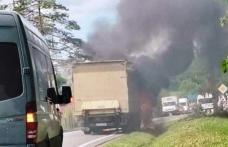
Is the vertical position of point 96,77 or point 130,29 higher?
point 130,29

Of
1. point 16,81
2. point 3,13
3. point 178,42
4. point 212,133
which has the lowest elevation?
point 212,133

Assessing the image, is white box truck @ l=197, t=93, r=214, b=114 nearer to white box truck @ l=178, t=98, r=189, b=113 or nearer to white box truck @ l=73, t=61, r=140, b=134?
white box truck @ l=73, t=61, r=140, b=134

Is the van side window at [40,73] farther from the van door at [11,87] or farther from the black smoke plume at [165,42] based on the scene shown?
the black smoke plume at [165,42]

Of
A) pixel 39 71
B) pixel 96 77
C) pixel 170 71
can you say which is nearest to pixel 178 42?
pixel 170 71

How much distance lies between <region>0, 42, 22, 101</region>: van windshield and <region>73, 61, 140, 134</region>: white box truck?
23992mm

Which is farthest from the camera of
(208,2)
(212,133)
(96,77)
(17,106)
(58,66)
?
(58,66)

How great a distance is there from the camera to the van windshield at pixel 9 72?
6.55 meters

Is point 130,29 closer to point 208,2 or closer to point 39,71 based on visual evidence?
point 208,2

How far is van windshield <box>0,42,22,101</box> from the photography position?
258 inches

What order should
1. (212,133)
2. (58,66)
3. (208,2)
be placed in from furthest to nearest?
(58,66) < (208,2) < (212,133)

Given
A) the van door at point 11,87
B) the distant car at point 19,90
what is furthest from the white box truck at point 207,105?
the van door at point 11,87

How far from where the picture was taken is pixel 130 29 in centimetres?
3653

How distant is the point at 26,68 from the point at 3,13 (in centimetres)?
72

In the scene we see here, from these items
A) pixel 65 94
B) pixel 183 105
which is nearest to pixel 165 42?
pixel 65 94
